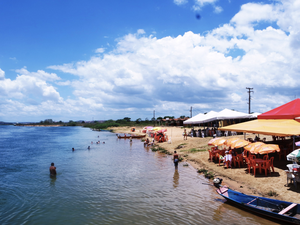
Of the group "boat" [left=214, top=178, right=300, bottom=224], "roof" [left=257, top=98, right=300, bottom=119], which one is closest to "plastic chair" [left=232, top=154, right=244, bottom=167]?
"roof" [left=257, top=98, right=300, bottom=119]

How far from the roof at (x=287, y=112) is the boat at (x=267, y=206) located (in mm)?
8703

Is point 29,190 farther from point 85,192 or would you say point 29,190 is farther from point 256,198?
point 256,198

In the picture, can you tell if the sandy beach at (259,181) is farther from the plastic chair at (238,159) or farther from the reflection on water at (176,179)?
the reflection on water at (176,179)

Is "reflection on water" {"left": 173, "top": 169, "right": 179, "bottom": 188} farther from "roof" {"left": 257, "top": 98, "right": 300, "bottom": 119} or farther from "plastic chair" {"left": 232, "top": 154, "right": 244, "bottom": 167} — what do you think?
"roof" {"left": 257, "top": 98, "right": 300, "bottom": 119}


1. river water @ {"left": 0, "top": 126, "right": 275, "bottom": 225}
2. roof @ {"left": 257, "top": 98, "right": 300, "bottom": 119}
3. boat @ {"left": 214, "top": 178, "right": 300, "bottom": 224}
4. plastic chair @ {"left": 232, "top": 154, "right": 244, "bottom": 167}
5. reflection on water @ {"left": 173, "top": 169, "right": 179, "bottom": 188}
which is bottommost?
river water @ {"left": 0, "top": 126, "right": 275, "bottom": 225}

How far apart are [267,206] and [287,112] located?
9513 millimetres

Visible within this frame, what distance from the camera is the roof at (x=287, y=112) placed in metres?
14.5

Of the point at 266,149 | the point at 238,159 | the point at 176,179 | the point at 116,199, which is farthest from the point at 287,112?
the point at 116,199

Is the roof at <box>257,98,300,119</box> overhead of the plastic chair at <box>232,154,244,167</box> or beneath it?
overhead

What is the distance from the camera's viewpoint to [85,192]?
12070 mm

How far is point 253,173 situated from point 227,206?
3.95 m

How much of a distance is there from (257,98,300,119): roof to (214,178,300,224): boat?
8.70 metres

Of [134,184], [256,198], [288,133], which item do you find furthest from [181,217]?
[288,133]

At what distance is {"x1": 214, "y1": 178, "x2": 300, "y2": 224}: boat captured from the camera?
7.17m
